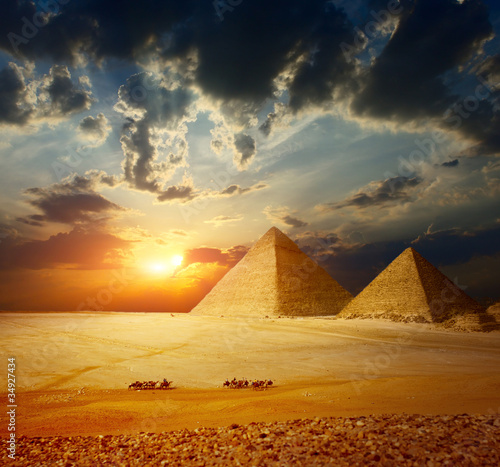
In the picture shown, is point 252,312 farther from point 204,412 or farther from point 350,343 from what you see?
point 204,412

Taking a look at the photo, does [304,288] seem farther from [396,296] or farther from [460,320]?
[460,320]

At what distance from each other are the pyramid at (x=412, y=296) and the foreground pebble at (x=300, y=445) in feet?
95.8

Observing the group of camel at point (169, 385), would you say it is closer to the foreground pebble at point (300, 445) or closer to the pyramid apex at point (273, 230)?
the foreground pebble at point (300, 445)

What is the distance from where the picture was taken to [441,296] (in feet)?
103

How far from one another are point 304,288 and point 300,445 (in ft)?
151

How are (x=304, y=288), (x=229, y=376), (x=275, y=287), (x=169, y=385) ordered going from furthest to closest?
(x=304, y=288), (x=275, y=287), (x=229, y=376), (x=169, y=385)

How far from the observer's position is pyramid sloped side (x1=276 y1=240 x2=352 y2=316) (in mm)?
44719

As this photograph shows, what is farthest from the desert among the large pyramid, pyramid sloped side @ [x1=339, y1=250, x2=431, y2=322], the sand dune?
the large pyramid

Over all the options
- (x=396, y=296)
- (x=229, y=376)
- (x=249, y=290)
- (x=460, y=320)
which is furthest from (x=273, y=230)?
(x=229, y=376)

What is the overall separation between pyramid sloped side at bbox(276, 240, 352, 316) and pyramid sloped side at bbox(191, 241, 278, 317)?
1.43 meters

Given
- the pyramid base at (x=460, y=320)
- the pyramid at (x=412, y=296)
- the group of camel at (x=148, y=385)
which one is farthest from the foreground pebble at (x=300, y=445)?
the pyramid at (x=412, y=296)

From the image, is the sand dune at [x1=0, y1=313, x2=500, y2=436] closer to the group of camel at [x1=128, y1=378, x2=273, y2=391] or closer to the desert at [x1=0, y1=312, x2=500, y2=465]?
the desert at [x1=0, y1=312, x2=500, y2=465]

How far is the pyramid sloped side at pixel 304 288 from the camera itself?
44.7 meters

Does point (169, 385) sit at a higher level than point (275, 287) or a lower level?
lower
